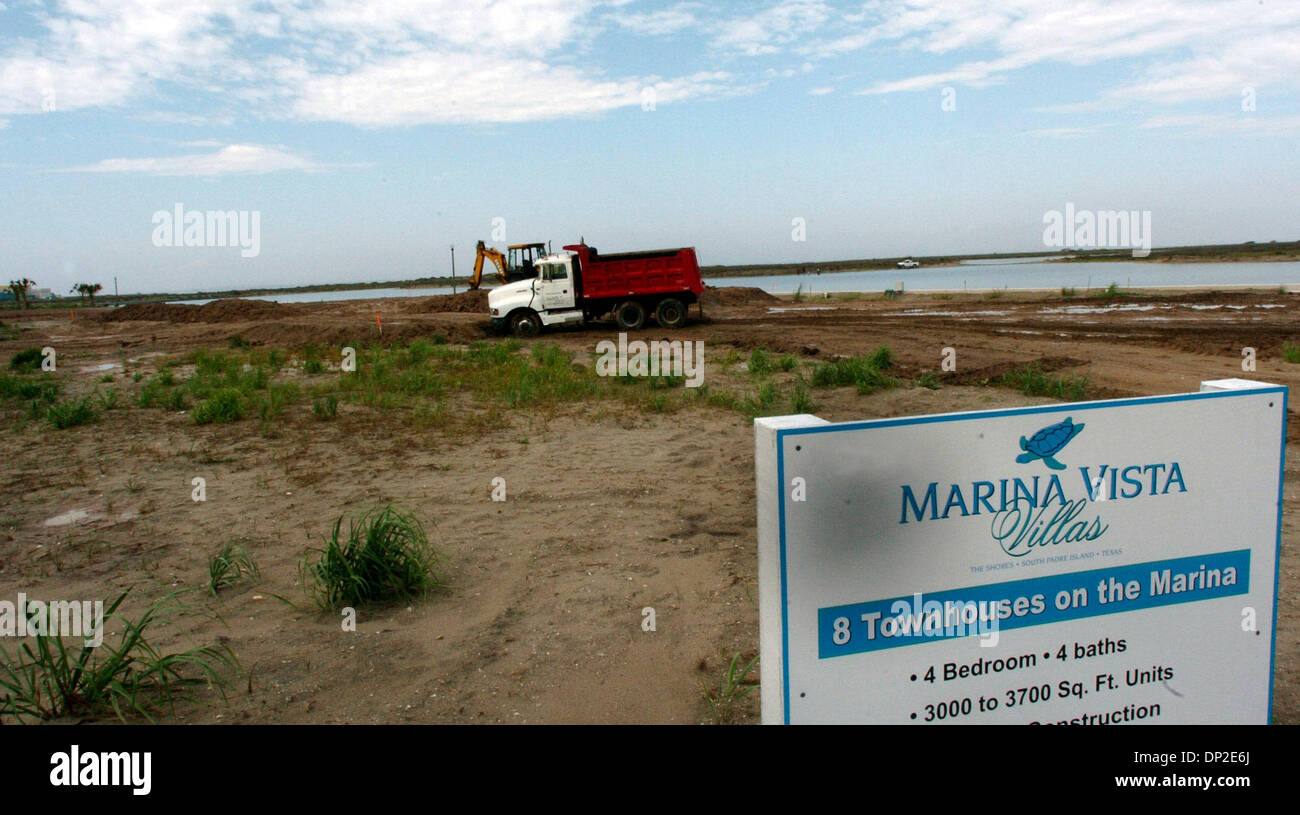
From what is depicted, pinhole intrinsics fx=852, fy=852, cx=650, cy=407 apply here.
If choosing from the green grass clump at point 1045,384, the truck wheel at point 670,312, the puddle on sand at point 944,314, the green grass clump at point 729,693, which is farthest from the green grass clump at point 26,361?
the puddle on sand at point 944,314

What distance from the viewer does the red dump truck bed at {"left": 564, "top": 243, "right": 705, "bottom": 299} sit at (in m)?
25.4

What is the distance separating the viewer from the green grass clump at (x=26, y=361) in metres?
18.9

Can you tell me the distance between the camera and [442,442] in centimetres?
974

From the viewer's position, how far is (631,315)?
2581 centimetres

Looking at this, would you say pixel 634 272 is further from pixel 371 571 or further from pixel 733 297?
pixel 371 571

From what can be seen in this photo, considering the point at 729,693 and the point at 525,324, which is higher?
the point at 525,324

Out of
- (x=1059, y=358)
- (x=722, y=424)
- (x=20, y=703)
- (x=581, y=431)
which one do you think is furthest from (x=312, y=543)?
(x=1059, y=358)

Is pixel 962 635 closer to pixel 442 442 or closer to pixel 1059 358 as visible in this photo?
pixel 442 442

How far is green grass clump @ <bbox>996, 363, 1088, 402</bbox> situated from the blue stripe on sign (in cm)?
812

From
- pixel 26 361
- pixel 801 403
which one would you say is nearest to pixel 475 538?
pixel 801 403

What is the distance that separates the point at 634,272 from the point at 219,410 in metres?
15.9

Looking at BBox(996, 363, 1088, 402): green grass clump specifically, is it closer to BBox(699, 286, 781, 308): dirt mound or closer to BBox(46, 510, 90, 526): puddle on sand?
BBox(46, 510, 90, 526): puddle on sand

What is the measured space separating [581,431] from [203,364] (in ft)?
38.0

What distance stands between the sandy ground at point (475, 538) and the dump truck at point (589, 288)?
1206cm
